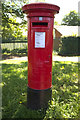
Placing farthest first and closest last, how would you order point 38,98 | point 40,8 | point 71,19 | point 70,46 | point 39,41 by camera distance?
point 71,19
point 70,46
point 38,98
point 39,41
point 40,8

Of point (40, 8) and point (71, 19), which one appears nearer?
point (40, 8)

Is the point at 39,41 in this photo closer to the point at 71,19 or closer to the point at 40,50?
the point at 40,50

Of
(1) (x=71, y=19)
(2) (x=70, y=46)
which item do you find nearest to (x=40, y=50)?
(2) (x=70, y=46)

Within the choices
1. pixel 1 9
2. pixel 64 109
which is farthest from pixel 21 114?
pixel 1 9

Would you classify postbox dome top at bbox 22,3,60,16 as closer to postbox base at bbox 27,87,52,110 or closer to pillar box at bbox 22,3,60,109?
pillar box at bbox 22,3,60,109

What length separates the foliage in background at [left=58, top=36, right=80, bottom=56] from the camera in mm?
14510

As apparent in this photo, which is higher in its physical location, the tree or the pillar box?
the tree

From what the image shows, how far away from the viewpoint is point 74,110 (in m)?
3.57

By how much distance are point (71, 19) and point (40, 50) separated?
42.2 metres

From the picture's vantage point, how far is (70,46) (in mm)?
14781

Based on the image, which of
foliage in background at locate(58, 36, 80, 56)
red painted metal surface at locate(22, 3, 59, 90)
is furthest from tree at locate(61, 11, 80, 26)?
red painted metal surface at locate(22, 3, 59, 90)

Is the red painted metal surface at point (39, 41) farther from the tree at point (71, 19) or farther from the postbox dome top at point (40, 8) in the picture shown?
the tree at point (71, 19)

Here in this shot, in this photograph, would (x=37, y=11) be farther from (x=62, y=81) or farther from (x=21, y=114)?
(x=62, y=81)

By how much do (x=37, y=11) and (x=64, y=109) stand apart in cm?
245
